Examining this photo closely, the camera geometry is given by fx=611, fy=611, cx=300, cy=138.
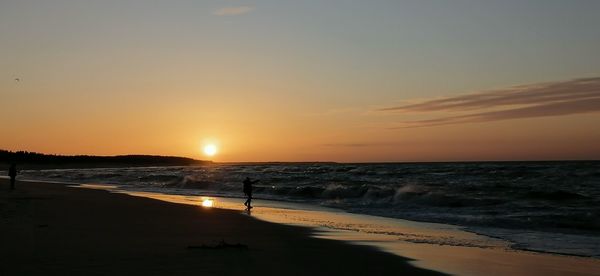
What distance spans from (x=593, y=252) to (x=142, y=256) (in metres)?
9.97

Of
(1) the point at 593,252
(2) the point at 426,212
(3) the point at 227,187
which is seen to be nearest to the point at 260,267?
(1) the point at 593,252

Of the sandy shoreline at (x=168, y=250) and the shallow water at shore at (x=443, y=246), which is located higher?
the sandy shoreline at (x=168, y=250)

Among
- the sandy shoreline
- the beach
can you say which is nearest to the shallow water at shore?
the beach

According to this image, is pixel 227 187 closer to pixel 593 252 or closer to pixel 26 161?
pixel 593 252

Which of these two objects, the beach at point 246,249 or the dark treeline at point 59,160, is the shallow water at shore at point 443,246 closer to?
the beach at point 246,249

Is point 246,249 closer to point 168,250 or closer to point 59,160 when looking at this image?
point 168,250

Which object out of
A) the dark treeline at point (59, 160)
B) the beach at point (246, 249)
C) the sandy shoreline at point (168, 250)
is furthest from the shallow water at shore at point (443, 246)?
the dark treeline at point (59, 160)

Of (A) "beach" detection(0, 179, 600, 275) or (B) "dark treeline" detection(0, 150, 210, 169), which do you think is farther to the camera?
(B) "dark treeline" detection(0, 150, 210, 169)

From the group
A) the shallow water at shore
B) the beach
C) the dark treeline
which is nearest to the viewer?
the beach

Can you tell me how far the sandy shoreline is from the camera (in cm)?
988

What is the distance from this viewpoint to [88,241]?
12719 millimetres

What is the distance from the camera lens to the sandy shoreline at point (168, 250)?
32.4 ft

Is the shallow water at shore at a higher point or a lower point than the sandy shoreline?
lower

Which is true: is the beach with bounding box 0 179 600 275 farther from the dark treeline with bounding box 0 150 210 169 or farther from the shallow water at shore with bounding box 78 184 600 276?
the dark treeline with bounding box 0 150 210 169
